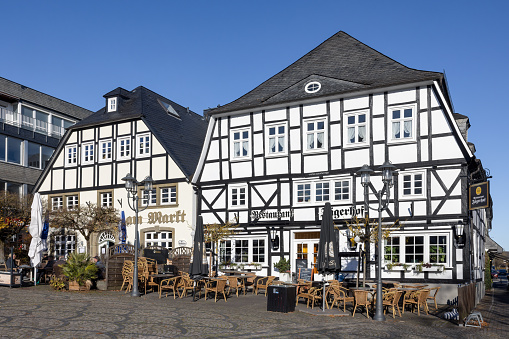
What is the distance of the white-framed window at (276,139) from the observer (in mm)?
24500

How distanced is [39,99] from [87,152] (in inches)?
381

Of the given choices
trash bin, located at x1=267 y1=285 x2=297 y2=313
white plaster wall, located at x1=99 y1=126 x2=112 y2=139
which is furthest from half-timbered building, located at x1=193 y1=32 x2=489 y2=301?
trash bin, located at x1=267 y1=285 x2=297 y2=313

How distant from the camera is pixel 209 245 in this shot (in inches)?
1019

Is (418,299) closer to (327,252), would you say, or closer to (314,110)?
(327,252)

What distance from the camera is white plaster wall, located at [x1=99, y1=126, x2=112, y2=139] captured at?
99.6ft

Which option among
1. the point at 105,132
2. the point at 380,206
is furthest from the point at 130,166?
the point at 380,206

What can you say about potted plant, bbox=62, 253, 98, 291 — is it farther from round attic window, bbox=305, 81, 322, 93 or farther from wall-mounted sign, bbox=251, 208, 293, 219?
round attic window, bbox=305, 81, 322, 93

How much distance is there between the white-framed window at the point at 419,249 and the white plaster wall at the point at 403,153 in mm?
2840

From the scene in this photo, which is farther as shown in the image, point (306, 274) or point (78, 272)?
point (78, 272)

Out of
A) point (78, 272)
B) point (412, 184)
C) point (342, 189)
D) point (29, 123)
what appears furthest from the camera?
point (29, 123)

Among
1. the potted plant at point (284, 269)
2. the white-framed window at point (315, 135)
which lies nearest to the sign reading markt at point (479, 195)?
the white-framed window at point (315, 135)

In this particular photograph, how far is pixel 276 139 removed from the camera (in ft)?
80.8

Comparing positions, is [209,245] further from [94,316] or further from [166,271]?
[94,316]

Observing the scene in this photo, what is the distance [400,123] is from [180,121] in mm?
14691
